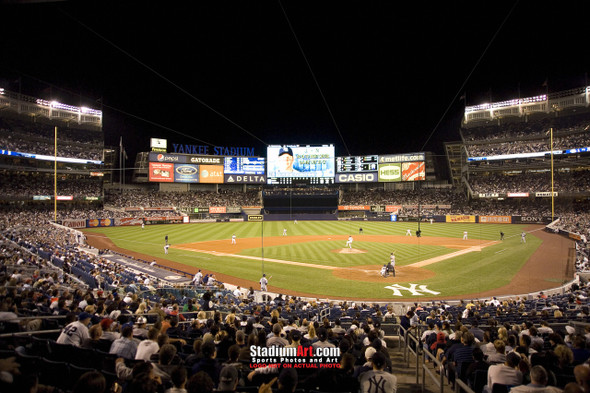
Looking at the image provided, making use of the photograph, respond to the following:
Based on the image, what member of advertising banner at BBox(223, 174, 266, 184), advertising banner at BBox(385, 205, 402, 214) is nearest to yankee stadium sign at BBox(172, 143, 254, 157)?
advertising banner at BBox(223, 174, 266, 184)

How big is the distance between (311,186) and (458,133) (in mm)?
40399

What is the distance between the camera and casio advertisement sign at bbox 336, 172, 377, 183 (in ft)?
250

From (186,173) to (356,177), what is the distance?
42.0 metres

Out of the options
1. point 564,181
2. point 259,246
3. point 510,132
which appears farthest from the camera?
point 510,132

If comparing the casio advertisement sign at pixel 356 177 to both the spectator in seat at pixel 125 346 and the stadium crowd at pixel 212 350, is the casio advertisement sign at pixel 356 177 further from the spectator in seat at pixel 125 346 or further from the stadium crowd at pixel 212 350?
the spectator in seat at pixel 125 346

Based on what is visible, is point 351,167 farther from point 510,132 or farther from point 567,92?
point 567,92

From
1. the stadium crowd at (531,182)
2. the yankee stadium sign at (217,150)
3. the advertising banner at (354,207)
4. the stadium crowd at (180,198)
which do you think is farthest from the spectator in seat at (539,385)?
the yankee stadium sign at (217,150)

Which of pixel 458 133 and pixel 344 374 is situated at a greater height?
pixel 458 133

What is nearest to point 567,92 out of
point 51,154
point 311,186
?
point 311,186

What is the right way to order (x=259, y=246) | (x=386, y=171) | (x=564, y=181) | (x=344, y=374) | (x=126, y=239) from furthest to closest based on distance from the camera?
(x=386, y=171) < (x=564, y=181) < (x=126, y=239) < (x=259, y=246) < (x=344, y=374)

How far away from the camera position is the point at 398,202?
244 ft

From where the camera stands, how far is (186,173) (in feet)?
246

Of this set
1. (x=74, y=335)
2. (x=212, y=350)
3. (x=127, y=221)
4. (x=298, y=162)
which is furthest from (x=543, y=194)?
(x=127, y=221)

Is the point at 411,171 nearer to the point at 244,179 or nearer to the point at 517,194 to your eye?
the point at 517,194
